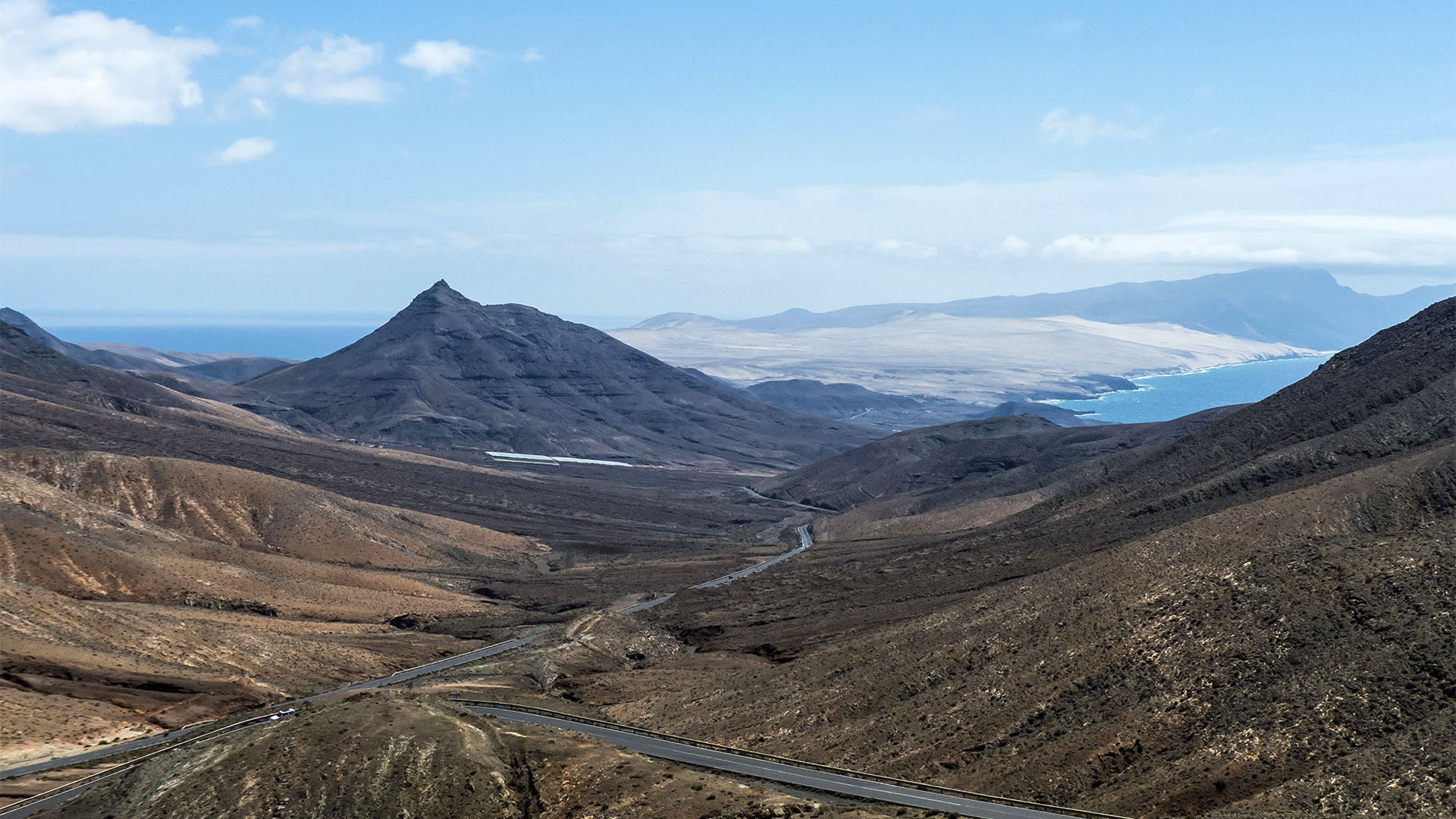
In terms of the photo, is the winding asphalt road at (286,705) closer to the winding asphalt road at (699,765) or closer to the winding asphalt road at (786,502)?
the winding asphalt road at (699,765)

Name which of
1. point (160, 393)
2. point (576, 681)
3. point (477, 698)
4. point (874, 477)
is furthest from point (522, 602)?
point (160, 393)

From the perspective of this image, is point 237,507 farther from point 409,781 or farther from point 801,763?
point 801,763

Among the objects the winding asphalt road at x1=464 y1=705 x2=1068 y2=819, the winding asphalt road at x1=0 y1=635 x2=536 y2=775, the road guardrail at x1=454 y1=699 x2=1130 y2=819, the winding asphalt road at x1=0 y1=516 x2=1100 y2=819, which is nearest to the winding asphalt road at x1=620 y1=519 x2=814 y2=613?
the winding asphalt road at x1=0 y1=635 x2=536 y2=775

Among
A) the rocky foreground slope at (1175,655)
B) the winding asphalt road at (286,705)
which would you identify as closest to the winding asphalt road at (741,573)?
the rocky foreground slope at (1175,655)

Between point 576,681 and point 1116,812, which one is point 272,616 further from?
point 1116,812

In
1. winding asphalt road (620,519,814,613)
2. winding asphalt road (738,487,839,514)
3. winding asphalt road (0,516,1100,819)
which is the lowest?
winding asphalt road (620,519,814,613)

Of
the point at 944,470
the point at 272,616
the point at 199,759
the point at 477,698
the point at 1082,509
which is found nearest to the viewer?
the point at 199,759

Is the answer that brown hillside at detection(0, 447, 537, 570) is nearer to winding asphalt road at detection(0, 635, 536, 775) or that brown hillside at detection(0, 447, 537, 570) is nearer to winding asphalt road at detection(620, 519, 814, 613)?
winding asphalt road at detection(620, 519, 814, 613)

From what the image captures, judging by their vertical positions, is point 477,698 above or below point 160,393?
below
